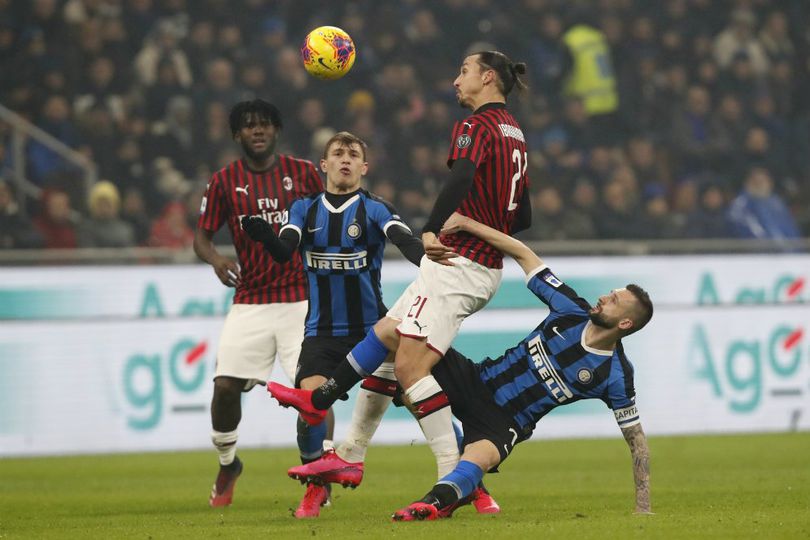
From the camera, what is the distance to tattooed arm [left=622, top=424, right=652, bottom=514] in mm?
6844

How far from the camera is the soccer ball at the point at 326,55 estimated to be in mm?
8281

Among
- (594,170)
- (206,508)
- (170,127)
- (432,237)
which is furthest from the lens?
(594,170)

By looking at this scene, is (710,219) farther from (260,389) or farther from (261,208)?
(261,208)

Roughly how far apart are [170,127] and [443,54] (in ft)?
12.4

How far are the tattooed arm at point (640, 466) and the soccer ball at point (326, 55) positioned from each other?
9.27ft

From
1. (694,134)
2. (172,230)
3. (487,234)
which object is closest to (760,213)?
(694,134)

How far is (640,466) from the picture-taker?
6848mm

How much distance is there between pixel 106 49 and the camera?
1522 cm

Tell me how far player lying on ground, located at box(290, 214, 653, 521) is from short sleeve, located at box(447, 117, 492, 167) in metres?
0.34

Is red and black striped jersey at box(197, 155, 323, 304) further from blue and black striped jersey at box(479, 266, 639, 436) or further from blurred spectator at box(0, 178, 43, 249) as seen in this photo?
blurred spectator at box(0, 178, 43, 249)

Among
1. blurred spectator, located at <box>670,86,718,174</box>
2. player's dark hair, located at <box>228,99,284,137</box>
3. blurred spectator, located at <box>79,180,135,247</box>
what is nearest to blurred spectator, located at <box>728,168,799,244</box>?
blurred spectator, located at <box>670,86,718,174</box>

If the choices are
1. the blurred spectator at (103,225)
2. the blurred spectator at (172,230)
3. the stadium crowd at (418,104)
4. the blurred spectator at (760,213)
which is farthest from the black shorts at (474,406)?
the blurred spectator at (760,213)

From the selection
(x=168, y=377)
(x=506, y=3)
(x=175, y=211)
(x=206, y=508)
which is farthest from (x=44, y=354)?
(x=506, y=3)

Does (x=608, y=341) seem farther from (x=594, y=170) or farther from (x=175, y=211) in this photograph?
(x=594, y=170)
